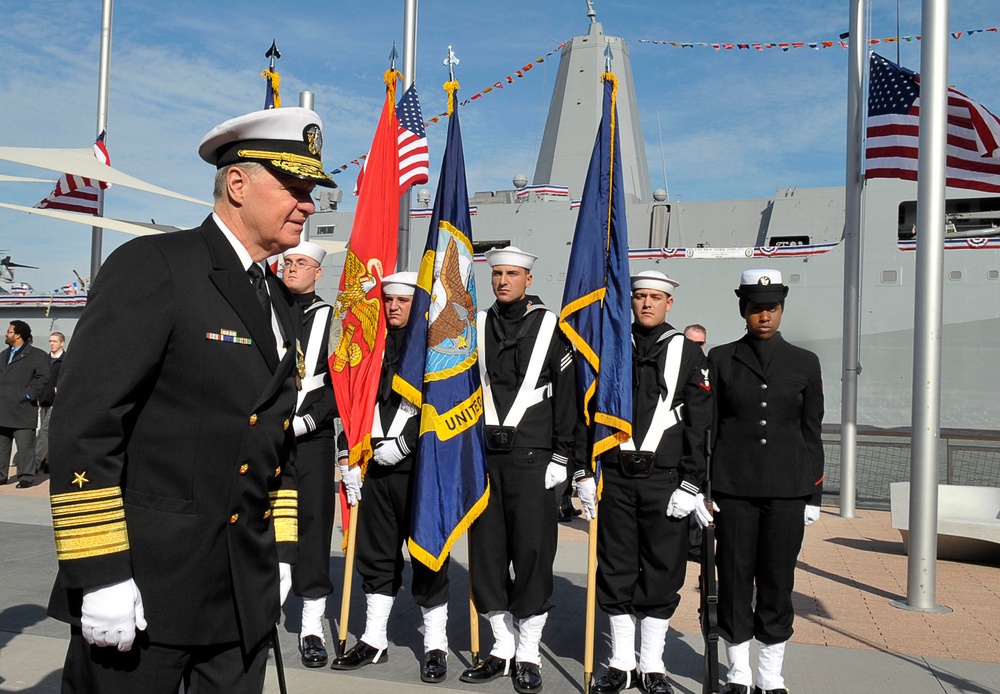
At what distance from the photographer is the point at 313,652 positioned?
427 cm

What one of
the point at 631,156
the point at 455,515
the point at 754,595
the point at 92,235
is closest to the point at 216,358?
the point at 455,515

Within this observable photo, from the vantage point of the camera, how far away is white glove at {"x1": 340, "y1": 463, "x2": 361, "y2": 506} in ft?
14.6

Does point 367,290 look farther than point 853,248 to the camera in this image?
No

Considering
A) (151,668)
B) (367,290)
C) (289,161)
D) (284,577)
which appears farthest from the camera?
(367,290)

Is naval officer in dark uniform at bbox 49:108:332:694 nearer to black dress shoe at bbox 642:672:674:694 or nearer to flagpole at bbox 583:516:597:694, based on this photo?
flagpole at bbox 583:516:597:694

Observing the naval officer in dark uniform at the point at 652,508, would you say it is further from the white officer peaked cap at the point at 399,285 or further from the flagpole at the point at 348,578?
the white officer peaked cap at the point at 399,285

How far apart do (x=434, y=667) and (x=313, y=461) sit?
1281 millimetres

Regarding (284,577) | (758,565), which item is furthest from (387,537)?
(284,577)

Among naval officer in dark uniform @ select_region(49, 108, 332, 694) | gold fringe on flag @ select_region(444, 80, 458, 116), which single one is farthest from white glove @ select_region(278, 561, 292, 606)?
gold fringe on flag @ select_region(444, 80, 458, 116)

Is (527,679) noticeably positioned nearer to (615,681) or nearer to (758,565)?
(615,681)

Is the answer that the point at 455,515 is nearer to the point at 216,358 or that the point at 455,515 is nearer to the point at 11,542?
the point at 216,358

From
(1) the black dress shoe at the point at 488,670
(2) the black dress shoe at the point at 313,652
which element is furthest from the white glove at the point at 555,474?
(2) the black dress shoe at the point at 313,652

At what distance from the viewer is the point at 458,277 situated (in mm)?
4762

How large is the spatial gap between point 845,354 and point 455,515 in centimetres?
580
